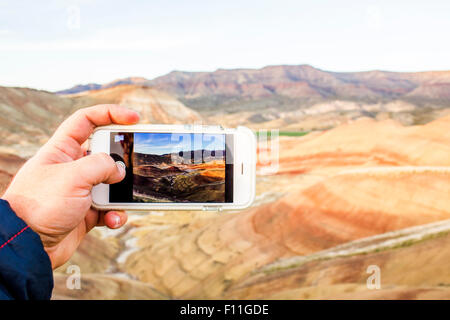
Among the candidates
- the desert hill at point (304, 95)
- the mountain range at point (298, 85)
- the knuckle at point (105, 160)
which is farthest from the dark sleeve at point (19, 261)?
the mountain range at point (298, 85)

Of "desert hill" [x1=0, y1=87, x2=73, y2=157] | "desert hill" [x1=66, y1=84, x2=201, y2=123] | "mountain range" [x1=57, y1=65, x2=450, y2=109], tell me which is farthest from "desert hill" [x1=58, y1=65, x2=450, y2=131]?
"desert hill" [x1=0, y1=87, x2=73, y2=157]

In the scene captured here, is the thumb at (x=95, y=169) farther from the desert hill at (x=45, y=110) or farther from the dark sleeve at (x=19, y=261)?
the desert hill at (x=45, y=110)

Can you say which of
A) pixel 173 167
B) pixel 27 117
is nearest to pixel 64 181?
Result: pixel 173 167

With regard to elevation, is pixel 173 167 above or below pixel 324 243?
above

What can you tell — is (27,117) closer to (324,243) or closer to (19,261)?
(324,243)
